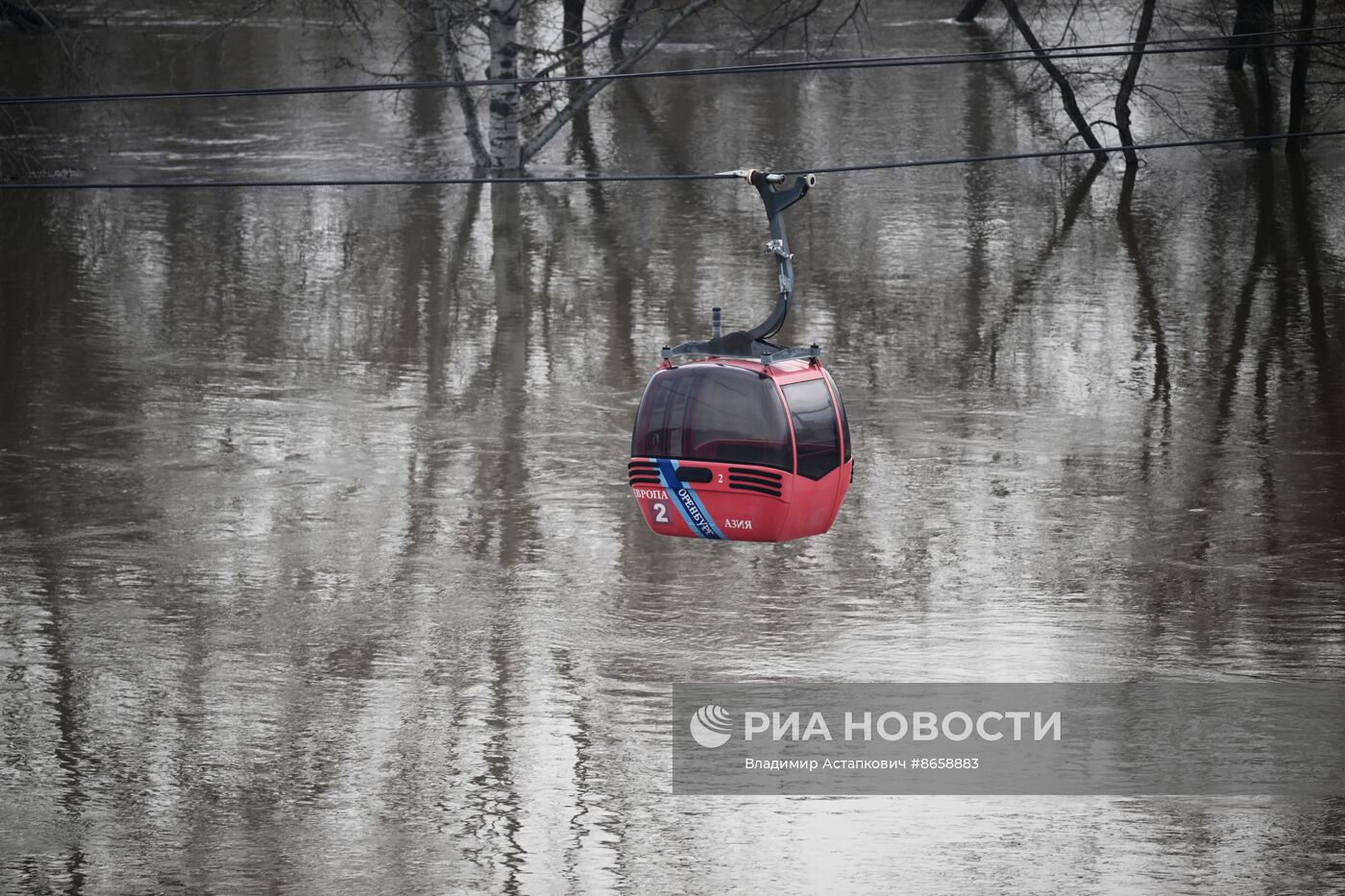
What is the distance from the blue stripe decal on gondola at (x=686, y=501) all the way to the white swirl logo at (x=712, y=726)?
2724 millimetres

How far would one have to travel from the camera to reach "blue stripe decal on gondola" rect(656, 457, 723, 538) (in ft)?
38.2

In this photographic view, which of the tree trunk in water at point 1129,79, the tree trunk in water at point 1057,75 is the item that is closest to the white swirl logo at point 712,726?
the tree trunk in water at point 1057,75

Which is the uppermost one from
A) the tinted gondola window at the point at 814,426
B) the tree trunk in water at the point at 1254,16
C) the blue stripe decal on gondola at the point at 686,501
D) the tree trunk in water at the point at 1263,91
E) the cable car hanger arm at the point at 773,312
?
the tree trunk in water at the point at 1254,16

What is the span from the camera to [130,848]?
12438mm

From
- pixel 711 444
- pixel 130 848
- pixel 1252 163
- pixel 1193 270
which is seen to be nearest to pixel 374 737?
pixel 130 848

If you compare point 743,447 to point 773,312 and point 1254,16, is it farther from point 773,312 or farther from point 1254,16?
point 1254,16

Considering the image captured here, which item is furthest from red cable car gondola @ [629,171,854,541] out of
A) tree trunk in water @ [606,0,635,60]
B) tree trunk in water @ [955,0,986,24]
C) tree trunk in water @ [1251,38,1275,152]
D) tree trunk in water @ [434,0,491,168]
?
tree trunk in water @ [955,0,986,24]

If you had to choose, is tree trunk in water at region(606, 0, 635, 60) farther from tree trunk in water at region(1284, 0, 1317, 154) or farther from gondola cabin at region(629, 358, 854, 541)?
gondola cabin at region(629, 358, 854, 541)

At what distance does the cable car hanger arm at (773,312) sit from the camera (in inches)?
421

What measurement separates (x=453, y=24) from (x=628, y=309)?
26.4 ft

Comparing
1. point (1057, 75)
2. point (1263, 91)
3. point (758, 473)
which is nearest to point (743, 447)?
point (758, 473)

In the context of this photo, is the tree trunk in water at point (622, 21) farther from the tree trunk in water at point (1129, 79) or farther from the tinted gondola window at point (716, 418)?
the tinted gondola window at point (716, 418)

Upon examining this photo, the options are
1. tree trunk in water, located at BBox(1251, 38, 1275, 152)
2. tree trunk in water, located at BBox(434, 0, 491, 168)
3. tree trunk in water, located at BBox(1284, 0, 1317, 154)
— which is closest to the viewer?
tree trunk in water, located at BBox(434, 0, 491, 168)

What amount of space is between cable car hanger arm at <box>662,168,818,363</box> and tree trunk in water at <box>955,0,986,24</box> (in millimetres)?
48798
